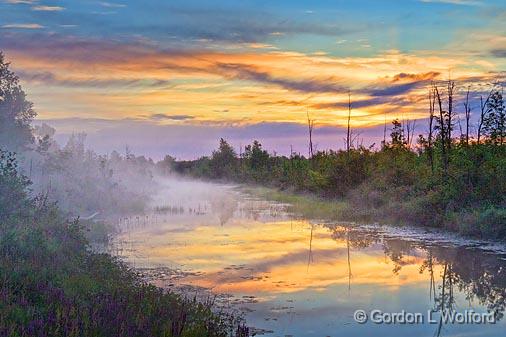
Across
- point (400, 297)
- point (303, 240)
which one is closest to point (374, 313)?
point (400, 297)

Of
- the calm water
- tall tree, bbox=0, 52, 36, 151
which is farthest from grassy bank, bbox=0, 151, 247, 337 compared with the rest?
tall tree, bbox=0, 52, 36, 151

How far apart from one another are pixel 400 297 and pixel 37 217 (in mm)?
12985

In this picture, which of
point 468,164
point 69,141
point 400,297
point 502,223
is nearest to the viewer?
point 400,297

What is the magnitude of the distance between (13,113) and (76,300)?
74.8 feet

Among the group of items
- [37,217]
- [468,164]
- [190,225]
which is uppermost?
[468,164]

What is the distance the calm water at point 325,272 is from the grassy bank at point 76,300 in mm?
1639

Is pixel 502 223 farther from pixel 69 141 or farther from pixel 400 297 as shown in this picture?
pixel 69 141

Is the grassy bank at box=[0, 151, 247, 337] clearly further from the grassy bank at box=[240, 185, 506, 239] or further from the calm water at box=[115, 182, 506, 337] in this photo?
the grassy bank at box=[240, 185, 506, 239]

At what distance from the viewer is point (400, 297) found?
13.7m

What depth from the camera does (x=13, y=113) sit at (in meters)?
29.1

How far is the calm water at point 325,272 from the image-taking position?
11719 mm

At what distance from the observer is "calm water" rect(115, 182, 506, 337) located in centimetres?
1172

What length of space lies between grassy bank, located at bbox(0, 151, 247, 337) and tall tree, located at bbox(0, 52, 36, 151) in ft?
43.8

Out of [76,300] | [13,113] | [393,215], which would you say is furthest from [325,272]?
[13,113]
